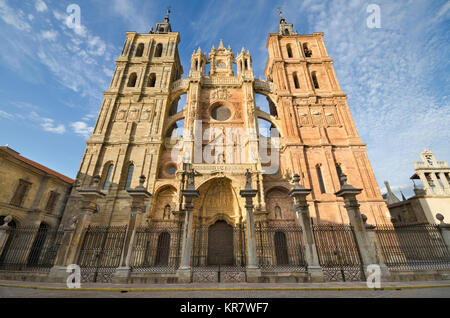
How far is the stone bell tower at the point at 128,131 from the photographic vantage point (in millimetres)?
15289

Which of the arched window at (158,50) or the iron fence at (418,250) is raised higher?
the arched window at (158,50)

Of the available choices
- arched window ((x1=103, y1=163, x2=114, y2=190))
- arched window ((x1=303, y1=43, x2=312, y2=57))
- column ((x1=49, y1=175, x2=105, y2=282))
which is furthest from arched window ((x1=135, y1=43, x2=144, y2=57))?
column ((x1=49, y1=175, x2=105, y2=282))

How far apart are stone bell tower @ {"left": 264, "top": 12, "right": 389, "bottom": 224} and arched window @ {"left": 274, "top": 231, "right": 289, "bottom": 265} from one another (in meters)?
2.88

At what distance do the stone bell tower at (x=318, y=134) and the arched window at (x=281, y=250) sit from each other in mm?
2883

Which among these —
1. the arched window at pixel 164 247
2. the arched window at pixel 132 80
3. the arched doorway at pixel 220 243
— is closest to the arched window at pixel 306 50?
the arched window at pixel 132 80

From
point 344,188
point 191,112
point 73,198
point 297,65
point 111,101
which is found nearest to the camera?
point 344,188

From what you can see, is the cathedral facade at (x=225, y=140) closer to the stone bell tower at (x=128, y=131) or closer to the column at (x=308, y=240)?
the stone bell tower at (x=128, y=131)

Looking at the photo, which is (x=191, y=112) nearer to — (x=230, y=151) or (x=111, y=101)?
(x=230, y=151)

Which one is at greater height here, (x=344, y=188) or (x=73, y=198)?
(x=73, y=198)
